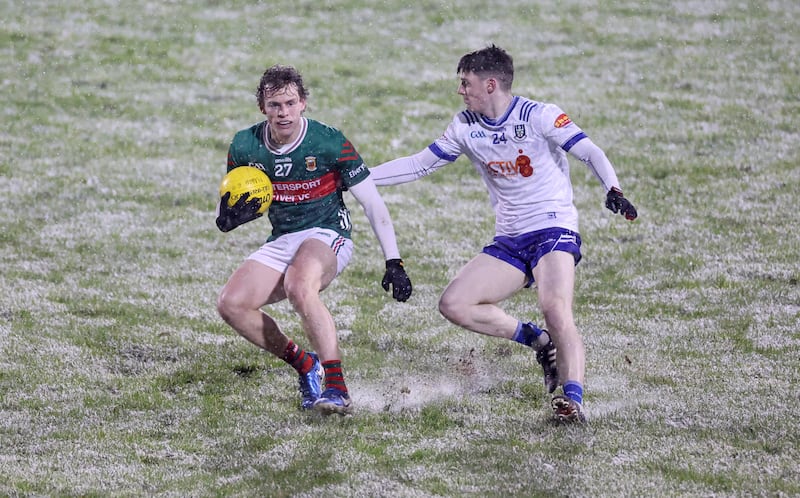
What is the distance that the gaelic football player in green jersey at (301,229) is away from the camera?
21.5 ft

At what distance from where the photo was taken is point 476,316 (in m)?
6.76

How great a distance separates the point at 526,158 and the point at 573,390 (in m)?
1.59

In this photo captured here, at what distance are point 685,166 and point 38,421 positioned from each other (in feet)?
32.1

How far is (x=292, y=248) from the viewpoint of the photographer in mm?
6840

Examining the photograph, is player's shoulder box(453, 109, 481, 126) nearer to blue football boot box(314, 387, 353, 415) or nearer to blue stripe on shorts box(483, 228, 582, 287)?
blue stripe on shorts box(483, 228, 582, 287)

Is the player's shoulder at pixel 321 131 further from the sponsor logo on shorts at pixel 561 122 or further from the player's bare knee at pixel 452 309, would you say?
the sponsor logo on shorts at pixel 561 122

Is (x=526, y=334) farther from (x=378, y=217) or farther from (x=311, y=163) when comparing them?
(x=311, y=163)

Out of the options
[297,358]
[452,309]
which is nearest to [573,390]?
[452,309]

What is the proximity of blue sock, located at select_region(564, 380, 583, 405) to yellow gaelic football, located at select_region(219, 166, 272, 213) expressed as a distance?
222 cm

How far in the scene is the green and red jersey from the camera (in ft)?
22.0

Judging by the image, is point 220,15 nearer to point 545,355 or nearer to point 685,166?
point 685,166

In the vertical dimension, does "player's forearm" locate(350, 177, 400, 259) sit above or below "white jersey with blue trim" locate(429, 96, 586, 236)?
below

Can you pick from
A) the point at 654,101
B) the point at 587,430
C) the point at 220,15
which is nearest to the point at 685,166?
the point at 654,101

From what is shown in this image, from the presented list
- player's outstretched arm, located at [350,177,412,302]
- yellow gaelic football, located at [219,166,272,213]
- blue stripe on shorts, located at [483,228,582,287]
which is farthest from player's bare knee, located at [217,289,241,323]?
blue stripe on shorts, located at [483,228,582,287]
